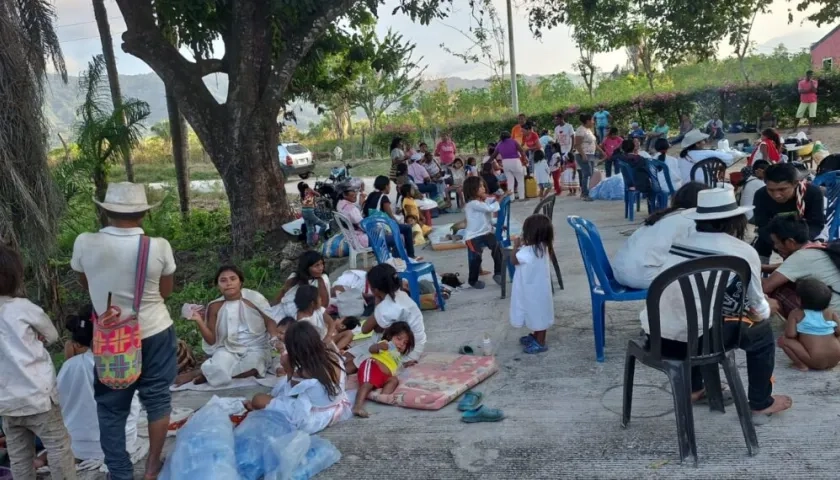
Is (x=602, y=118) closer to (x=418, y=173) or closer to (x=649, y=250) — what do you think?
(x=418, y=173)

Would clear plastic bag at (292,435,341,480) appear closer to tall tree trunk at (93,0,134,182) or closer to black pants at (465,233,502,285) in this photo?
black pants at (465,233,502,285)

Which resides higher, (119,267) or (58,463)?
(119,267)

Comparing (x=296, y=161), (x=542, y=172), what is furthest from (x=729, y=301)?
(x=296, y=161)

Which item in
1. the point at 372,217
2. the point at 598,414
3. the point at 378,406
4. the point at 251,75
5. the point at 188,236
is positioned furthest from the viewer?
the point at 188,236

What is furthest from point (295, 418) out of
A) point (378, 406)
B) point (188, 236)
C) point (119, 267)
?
point (188, 236)

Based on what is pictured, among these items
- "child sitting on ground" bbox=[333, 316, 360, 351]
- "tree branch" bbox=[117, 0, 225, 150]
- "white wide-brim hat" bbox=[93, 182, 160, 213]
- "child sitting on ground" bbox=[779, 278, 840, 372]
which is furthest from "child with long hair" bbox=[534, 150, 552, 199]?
"white wide-brim hat" bbox=[93, 182, 160, 213]

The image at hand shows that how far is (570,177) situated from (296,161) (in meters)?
15.5

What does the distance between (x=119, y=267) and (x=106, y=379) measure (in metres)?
0.58

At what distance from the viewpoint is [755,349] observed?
3.69 metres

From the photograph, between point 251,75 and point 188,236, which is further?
point 188,236

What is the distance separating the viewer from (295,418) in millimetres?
4293

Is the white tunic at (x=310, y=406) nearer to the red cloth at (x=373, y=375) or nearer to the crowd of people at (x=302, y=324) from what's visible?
the crowd of people at (x=302, y=324)

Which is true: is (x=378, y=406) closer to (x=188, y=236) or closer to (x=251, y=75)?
(x=251, y=75)

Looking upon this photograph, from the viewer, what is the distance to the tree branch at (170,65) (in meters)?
10.7
